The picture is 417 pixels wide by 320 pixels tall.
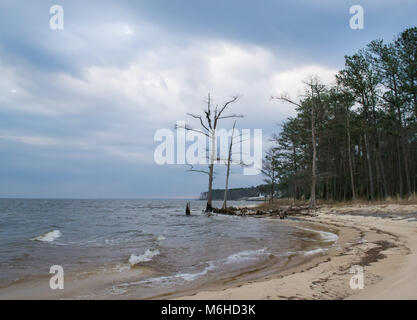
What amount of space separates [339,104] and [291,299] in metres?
29.7

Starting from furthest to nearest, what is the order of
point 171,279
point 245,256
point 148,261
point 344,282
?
point 245,256 → point 148,261 → point 171,279 → point 344,282

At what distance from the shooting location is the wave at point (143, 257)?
25.2 feet

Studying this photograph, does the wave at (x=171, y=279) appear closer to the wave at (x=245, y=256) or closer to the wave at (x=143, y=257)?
the wave at (x=245, y=256)

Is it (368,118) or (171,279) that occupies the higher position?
(368,118)

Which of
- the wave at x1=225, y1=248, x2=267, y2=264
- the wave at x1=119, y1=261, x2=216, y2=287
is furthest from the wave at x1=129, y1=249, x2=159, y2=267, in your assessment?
the wave at x1=225, y1=248, x2=267, y2=264

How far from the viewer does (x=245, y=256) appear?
8.02m

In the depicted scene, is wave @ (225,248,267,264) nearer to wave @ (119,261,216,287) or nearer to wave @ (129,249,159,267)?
wave @ (119,261,216,287)

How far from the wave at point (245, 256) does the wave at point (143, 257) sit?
235 centimetres

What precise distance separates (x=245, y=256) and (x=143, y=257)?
3050 millimetres

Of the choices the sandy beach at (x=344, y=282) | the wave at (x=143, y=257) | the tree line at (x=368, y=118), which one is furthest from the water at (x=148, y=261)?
the tree line at (x=368, y=118)

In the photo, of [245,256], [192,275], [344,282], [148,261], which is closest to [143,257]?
[148,261]

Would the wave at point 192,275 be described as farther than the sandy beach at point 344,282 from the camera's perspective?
Yes

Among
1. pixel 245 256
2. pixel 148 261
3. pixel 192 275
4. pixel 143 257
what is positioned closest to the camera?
pixel 192 275

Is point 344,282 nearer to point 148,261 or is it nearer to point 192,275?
point 192,275
